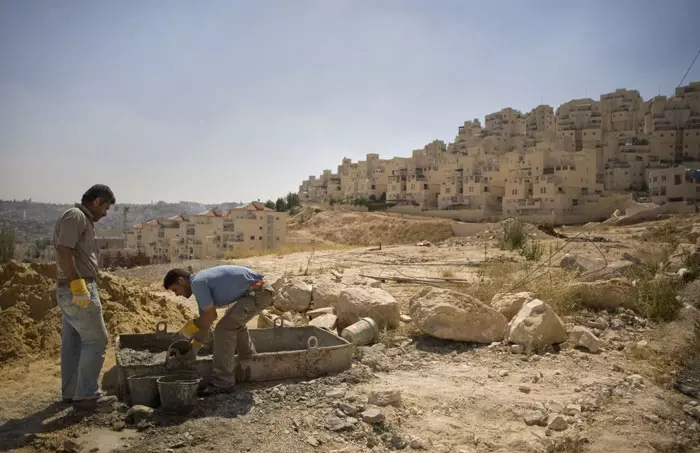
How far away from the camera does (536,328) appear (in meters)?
6.49

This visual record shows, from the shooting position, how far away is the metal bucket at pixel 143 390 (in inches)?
172

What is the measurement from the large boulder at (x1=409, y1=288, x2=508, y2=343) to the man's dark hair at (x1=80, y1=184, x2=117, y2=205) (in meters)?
4.43

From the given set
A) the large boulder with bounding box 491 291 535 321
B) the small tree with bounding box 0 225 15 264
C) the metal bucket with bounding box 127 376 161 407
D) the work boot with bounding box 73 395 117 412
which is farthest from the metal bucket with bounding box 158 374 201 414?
the small tree with bounding box 0 225 15 264

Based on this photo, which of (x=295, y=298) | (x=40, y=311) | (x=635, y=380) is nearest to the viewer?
(x=635, y=380)

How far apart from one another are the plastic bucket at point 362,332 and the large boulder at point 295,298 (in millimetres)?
2026

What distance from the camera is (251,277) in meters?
4.88

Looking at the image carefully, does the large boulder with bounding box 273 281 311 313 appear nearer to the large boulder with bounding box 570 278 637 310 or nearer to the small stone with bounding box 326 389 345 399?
the small stone with bounding box 326 389 345 399

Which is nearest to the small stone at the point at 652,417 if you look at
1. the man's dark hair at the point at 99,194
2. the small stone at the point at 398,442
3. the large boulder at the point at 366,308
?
the small stone at the point at 398,442

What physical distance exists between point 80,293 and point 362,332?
3.85 meters

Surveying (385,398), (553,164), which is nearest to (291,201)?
(553,164)

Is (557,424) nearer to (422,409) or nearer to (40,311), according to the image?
(422,409)

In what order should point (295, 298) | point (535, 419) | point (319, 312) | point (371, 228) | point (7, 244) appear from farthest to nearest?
point (371, 228)
point (7, 244)
point (295, 298)
point (319, 312)
point (535, 419)

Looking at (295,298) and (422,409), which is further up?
(295,298)

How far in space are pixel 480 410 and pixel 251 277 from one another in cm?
259
